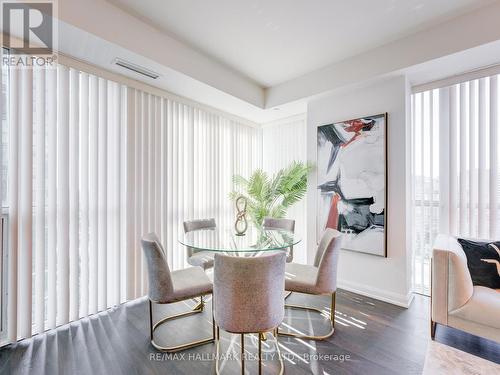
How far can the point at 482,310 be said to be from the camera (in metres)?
1.81

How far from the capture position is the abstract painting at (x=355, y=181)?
2.87 m

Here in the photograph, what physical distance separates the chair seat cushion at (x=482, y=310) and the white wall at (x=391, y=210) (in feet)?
2.66

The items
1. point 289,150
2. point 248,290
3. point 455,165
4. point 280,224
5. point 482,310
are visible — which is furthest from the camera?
point 289,150

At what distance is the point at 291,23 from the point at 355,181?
1.96 meters

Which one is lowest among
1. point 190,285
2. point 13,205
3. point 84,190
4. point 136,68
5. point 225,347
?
point 225,347

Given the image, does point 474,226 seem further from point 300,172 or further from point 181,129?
point 181,129

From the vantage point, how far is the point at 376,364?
180 cm

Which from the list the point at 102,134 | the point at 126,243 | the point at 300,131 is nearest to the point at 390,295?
the point at 300,131

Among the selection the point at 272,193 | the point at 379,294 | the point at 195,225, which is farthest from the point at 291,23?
the point at 379,294

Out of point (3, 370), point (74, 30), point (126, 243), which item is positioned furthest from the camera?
point (126, 243)

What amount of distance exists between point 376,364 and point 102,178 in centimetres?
310

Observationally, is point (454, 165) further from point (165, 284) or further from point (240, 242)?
point (165, 284)

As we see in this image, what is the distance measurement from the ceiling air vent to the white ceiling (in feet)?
1.52

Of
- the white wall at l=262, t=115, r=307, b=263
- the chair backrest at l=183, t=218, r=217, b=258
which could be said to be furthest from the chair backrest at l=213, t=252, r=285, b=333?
the white wall at l=262, t=115, r=307, b=263
